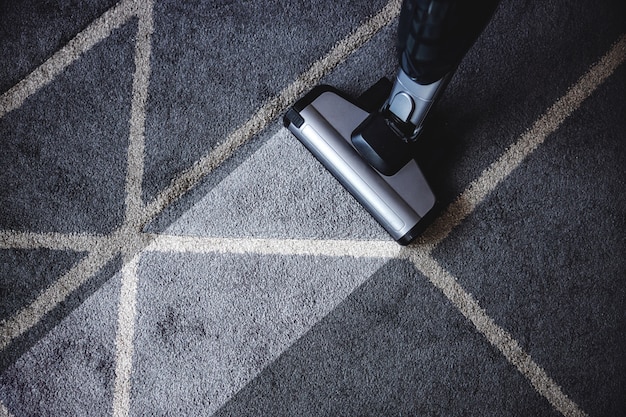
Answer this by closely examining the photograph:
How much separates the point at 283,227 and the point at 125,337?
31 cm

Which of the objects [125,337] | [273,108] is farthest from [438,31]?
[125,337]

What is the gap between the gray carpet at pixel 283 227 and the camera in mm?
888

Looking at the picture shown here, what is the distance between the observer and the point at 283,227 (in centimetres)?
92

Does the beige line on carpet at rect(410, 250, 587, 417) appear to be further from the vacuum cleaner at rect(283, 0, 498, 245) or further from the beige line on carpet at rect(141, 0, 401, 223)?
the beige line on carpet at rect(141, 0, 401, 223)

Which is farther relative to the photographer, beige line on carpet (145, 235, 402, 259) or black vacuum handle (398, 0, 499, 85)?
beige line on carpet (145, 235, 402, 259)

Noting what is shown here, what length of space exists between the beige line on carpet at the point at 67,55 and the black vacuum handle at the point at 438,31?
1.87 ft

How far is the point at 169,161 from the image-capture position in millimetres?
929

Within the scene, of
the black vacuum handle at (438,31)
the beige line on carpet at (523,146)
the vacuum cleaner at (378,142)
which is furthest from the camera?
the beige line on carpet at (523,146)

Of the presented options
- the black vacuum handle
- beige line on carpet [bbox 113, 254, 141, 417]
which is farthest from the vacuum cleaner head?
beige line on carpet [bbox 113, 254, 141, 417]

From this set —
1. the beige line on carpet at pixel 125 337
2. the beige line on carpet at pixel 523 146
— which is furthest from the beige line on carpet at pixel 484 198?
the beige line on carpet at pixel 125 337

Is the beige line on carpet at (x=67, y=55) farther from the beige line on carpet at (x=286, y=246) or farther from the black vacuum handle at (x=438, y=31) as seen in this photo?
the black vacuum handle at (x=438, y=31)

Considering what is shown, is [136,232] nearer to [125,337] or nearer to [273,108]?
[125,337]

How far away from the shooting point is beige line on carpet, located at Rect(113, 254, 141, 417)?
2.88 ft

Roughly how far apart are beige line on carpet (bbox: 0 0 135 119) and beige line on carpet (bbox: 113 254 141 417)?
346 millimetres
